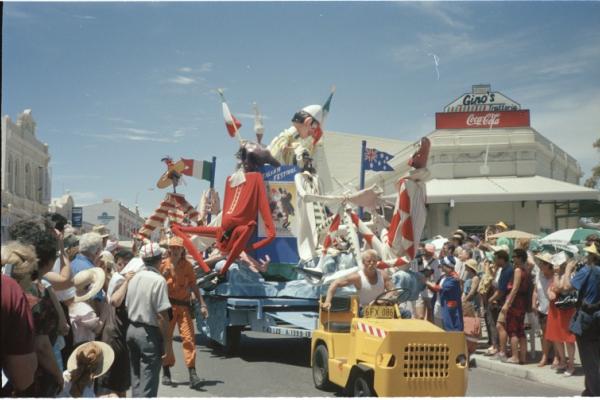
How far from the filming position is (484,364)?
10.6 metres

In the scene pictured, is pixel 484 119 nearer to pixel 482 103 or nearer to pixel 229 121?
pixel 482 103

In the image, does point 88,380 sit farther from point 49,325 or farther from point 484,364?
point 484,364

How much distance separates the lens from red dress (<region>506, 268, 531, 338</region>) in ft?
34.1

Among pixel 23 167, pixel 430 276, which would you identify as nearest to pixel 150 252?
pixel 23 167

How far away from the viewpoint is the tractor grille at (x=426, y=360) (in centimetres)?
630

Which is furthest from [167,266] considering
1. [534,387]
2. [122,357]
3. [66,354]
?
[534,387]

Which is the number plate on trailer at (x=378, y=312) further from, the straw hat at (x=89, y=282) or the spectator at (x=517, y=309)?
the spectator at (x=517, y=309)

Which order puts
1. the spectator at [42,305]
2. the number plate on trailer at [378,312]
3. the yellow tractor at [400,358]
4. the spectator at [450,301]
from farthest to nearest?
the spectator at [450,301], the number plate on trailer at [378,312], the yellow tractor at [400,358], the spectator at [42,305]

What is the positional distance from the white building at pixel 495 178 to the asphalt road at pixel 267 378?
1486 centimetres

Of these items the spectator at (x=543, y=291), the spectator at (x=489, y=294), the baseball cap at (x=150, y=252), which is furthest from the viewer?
the spectator at (x=489, y=294)

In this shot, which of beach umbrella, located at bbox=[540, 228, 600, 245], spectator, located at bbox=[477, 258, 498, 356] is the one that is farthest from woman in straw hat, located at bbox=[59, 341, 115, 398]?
beach umbrella, located at bbox=[540, 228, 600, 245]

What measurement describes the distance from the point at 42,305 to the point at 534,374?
7.02 meters

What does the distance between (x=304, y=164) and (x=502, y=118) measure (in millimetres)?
23309

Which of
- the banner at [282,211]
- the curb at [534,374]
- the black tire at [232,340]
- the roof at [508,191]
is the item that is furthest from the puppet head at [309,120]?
the roof at [508,191]
